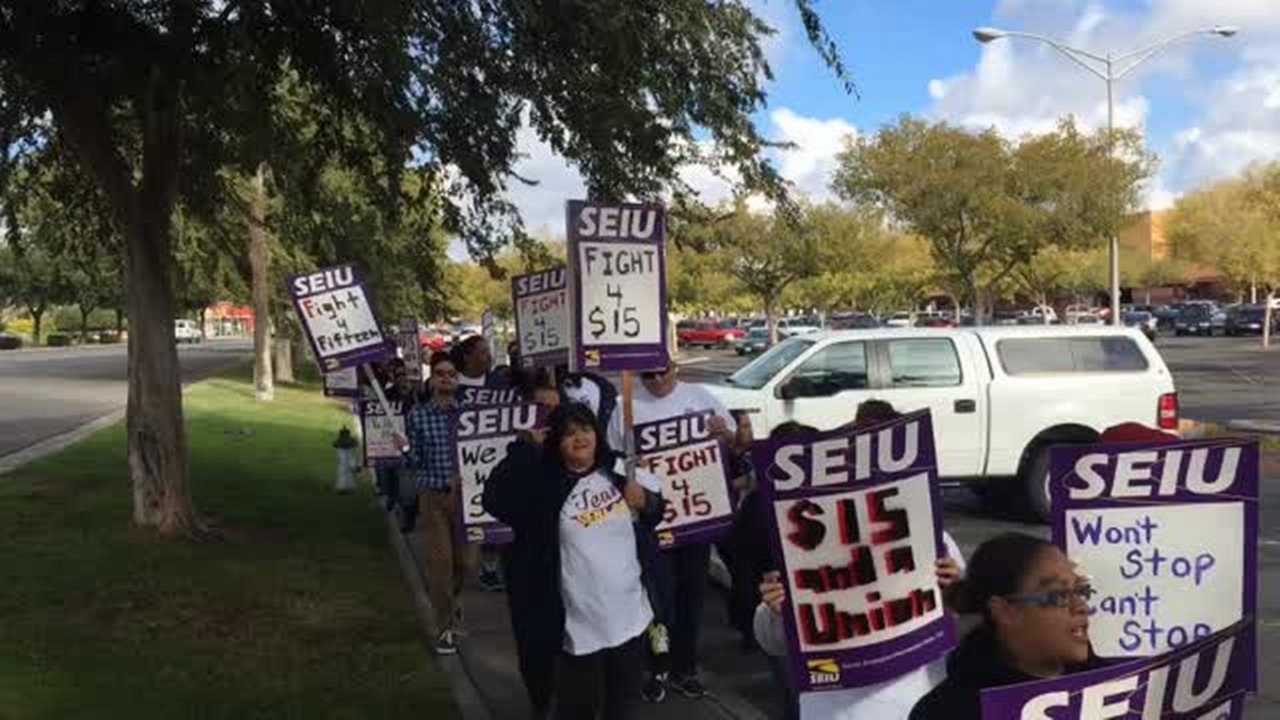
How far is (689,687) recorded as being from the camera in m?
7.14

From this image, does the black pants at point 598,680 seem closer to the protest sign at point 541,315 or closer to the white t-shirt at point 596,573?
the white t-shirt at point 596,573

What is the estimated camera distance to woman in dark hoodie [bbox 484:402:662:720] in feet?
18.2

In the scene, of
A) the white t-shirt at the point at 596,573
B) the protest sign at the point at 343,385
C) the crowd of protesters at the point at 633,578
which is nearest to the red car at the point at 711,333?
the protest sign at the point at 343,385

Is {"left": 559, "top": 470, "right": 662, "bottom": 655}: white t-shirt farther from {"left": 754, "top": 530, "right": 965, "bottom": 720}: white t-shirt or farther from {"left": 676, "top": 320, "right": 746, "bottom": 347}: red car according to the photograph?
{"left": 676, "top": 320, "right": 746, "bottom": 347}: red car

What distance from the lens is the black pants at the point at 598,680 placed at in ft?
18.3

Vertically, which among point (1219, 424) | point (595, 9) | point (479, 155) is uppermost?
point (595, 9)

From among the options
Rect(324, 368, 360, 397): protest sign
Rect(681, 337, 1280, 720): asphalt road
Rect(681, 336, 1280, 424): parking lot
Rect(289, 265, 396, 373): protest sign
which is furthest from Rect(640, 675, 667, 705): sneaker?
Rect(681, 336, 1280, 424): parking lot

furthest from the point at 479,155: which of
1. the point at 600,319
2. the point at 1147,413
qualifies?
the point at 1147,413

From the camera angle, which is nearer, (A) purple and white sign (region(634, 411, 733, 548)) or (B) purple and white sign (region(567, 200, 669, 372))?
(B) purple and white sign (region(567, 200, 669, 372))

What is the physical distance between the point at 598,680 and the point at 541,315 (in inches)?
184

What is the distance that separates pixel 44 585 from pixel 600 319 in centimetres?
469

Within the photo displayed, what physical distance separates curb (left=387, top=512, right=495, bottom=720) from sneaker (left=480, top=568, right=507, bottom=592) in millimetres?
444

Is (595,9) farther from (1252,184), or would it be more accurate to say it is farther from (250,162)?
(1252,184)

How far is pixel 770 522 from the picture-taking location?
4.12m
